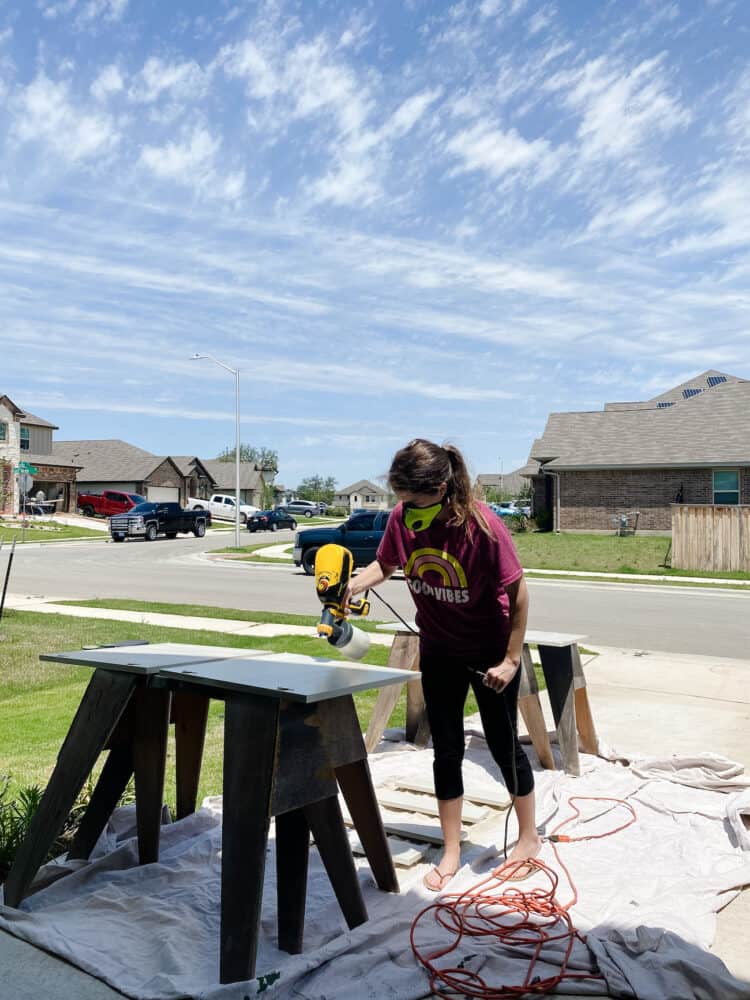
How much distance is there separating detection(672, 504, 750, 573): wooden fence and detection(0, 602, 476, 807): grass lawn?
13.7 m

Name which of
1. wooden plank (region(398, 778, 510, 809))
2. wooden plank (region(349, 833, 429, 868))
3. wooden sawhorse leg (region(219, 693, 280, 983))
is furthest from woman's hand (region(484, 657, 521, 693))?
wooden plank (region(398, 778, 510, 809))

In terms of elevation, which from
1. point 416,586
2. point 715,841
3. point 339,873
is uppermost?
point 416,586

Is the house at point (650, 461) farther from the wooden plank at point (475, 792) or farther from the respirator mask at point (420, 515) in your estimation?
the respirator mask at point (420, 515)

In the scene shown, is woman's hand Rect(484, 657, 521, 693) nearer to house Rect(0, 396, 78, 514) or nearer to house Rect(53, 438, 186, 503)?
house Rect(0, 396, 78, 514)

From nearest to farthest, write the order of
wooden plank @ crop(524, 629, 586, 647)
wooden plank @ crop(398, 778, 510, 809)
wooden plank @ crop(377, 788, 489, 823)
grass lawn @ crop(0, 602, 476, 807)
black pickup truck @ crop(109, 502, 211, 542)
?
wooden plank @ crop(377, 788, 489, 823) → wooden plank @ crop(398, 778, 510, 809) → grass lawn @ crop(0, 602, 476, 807) → wooden plank @ crop(524, 629, 586, 647) → black pickup truck @ crop(109, 502, 211, 542)

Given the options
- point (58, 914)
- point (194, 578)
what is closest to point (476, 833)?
point (58, 914)

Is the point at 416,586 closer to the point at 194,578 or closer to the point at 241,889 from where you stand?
the point at 241,889

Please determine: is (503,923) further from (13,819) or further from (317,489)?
(317,489)

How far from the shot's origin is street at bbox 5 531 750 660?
39.3 feet

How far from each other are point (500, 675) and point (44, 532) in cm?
4007

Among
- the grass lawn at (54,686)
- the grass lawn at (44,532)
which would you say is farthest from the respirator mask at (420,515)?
the grass lawn at (44,532)

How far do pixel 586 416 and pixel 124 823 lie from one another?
35.5 m

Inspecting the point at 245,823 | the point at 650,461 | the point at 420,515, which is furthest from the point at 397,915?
the point at 650,461

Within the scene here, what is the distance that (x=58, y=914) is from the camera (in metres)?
3.37
